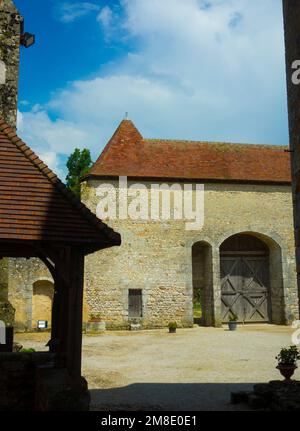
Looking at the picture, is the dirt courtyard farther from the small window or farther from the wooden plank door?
the wooden plank door

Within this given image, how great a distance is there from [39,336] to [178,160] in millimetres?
9823

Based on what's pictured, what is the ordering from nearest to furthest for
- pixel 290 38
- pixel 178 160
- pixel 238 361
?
1. pixel 290 38
2. pixel 238 361
3. pixel 178 160

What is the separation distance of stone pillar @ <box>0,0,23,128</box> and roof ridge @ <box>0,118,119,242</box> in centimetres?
477

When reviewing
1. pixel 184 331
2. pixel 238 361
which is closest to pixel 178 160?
pixel 184 331

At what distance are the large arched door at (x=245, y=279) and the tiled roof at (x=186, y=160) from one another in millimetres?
3282

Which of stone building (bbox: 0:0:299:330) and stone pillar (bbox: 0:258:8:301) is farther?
stone building (bbox: 0:0:299:330)

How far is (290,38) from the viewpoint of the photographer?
20.0 feet

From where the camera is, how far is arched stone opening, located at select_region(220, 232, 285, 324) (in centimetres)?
1978

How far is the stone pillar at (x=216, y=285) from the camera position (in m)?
18.4

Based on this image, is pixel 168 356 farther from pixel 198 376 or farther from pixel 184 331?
pixel 184 331

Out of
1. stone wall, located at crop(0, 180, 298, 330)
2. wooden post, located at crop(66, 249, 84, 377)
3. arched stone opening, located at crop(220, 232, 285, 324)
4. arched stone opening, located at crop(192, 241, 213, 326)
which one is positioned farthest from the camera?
arched stone opening, located at crop(220, 232, 285, 324)

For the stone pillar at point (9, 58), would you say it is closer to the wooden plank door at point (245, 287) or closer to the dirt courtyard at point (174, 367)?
the dirt courtyard at point (174, 367)

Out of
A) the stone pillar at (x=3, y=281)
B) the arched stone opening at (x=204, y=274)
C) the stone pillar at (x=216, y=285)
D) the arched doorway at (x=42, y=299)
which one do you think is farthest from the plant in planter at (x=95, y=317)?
the stone pillar at (x=3, y=281)

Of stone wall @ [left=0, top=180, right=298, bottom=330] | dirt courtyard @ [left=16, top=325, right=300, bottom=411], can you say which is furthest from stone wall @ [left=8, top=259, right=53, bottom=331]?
dirt courtyard @ [left=16, top=325, right=300, bottom=411]
